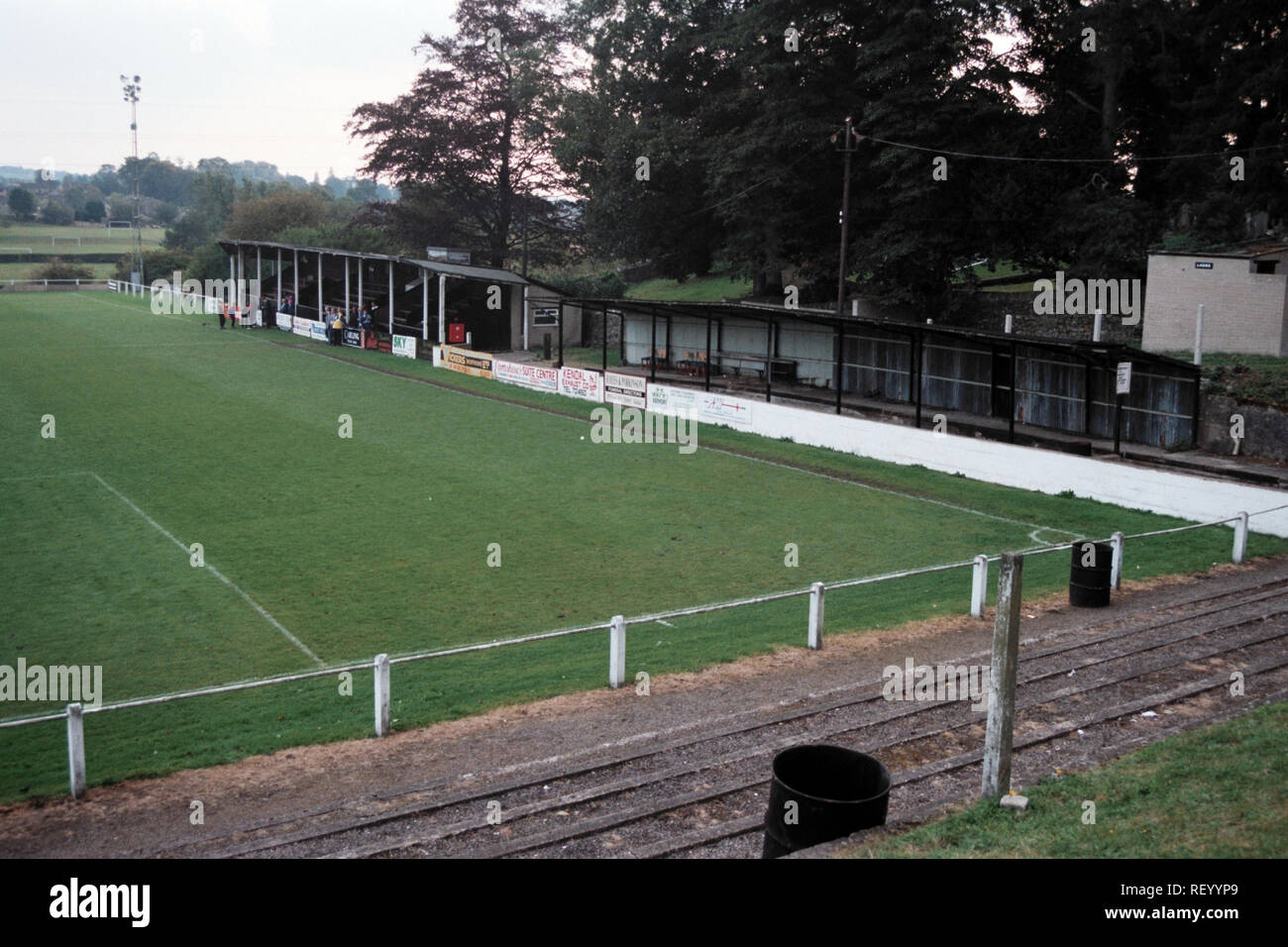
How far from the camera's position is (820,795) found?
349 inches

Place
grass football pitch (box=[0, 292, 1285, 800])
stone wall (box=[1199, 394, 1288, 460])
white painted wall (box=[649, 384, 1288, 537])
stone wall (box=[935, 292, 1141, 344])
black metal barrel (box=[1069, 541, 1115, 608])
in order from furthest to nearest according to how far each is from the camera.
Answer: stone wall (box=[935, 292, 1141, 344]) → stone wall (box=[1199, 394, 1288, 460]) → white painted wall (box=[649, 384, 1288, 537]) → black metal barrel (box=[1069, 541, 1115, 608]) → grass football pitch (box=[0, 292, 1285, 800])

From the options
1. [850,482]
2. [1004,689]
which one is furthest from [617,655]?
[850,482]

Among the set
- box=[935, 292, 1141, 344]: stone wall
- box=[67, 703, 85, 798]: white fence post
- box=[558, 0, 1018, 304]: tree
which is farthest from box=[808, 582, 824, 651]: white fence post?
box=[558, 0, 1018, 304]: tree

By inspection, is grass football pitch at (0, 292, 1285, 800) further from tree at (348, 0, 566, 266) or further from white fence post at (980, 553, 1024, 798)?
tree at (348, 0, 566, 266)

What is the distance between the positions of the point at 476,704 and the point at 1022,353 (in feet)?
85.5

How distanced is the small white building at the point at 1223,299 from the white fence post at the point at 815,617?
77.4 ft

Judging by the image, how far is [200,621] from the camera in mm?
15922

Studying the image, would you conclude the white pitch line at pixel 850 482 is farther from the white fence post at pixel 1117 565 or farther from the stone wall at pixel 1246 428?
the stone wall at pixel 1246 428

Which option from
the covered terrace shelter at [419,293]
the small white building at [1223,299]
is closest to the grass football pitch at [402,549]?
the small white building at [1223,299]

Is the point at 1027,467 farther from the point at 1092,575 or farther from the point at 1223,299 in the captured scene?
the point at 1223,299

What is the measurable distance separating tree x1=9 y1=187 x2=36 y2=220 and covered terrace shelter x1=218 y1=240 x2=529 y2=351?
111m

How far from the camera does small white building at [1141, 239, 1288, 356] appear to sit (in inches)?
1245
